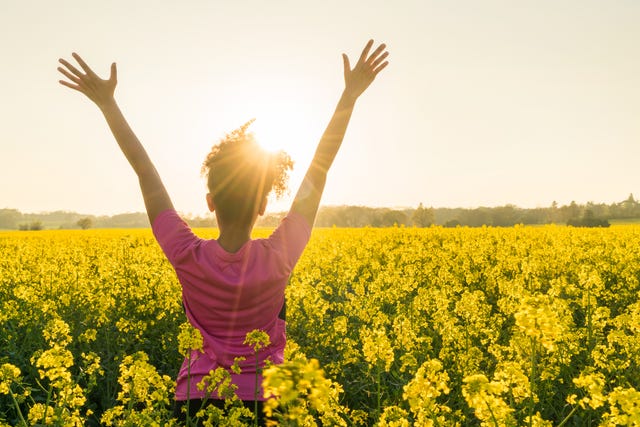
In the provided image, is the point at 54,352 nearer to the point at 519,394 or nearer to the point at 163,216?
the point at 163,216

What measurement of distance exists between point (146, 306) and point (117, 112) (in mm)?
3668

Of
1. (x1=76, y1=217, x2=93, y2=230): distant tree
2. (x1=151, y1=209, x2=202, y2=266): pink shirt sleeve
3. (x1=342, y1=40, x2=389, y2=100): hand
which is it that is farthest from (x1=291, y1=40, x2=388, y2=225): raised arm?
(x1=76, y1=217, x2=93, y2=230): distant tree

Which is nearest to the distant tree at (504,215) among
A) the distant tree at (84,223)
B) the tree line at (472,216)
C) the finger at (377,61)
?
the tree line at (472,216)

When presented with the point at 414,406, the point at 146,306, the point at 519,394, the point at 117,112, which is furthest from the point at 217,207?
the point at 146,306

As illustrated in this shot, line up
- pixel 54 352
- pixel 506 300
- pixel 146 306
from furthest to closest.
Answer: pixel 146 306
pixel 506 300
pixel 54 352

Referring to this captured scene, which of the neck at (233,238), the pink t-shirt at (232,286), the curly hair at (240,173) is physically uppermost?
the curly hair at (240,173)

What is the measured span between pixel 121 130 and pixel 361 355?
2.66 metres

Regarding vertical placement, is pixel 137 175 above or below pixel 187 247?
above

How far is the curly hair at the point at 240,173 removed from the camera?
2697 millimetres

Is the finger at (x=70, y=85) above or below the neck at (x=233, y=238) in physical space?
above

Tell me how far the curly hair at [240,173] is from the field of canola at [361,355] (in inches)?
27.4

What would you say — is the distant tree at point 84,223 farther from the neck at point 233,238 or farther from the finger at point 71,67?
the neck at point 233,238

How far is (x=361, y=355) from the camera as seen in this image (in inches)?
175

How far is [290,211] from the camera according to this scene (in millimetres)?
2805
